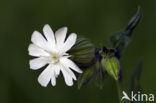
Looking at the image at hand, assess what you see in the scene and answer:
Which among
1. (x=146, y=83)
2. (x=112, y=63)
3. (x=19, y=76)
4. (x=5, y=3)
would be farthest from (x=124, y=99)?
(x=5, y=3)

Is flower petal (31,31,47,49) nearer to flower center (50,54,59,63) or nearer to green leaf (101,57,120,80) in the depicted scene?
flower center (50,54,59,63)

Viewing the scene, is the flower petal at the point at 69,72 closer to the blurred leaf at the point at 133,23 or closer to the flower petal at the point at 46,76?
the flower petal at the point at 46,76

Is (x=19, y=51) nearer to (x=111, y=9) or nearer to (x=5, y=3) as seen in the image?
(x=5, y=3)

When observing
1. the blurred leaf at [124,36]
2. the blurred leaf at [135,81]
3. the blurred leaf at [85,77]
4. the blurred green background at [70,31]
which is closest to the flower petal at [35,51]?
the blurred leaf at [85,77]

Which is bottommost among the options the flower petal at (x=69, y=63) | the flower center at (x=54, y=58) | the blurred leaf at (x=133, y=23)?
the flower petal at (x=69, y=63)

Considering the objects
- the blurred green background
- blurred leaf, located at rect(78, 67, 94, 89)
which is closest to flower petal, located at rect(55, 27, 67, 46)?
blurred leaf, located at rect(78, 67, 94, 89)

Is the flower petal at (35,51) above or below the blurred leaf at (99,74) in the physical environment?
above

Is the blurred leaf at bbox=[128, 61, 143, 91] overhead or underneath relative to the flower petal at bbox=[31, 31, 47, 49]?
underneath

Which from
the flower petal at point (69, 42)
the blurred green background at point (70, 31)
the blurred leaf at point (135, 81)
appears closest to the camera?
the flower petal at point (69, 42)
